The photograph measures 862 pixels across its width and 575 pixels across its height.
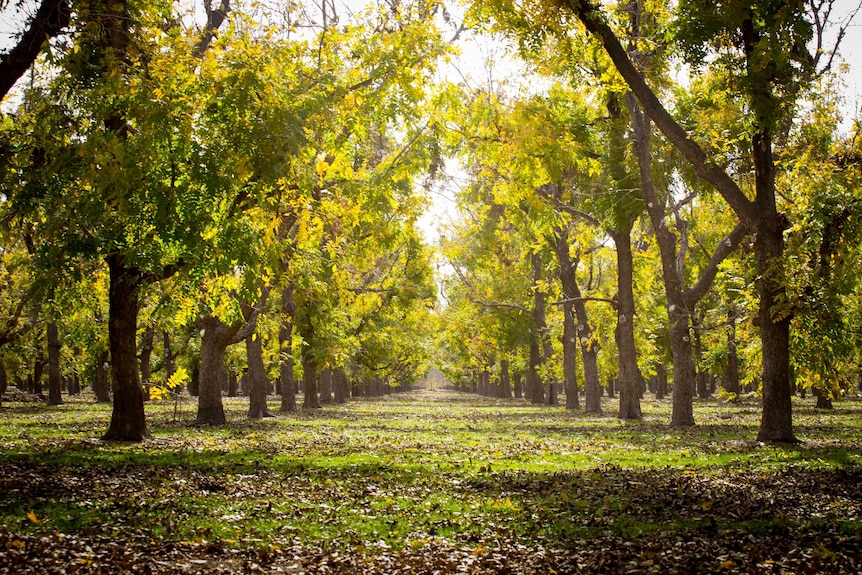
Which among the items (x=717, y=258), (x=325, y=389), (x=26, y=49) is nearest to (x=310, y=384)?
(x=325, y=389)

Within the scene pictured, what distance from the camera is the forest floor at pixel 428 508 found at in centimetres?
783

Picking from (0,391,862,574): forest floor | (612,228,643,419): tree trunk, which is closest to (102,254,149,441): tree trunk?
(0,391,862,574): forest floor

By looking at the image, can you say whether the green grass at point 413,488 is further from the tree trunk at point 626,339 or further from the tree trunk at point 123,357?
the tree trunk at point 626,339

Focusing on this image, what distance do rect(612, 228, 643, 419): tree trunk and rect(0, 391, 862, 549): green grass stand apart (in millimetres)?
9228

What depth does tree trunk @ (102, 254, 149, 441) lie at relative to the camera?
1806 centimetres

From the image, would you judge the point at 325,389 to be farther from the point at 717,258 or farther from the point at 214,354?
the point at 717,258

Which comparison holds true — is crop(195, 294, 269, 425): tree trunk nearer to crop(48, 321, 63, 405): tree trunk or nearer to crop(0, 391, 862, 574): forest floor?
crop(0, 391, 862, 574): forest floor

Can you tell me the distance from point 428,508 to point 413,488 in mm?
1701

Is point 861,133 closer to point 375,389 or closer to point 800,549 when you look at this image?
point 800,549

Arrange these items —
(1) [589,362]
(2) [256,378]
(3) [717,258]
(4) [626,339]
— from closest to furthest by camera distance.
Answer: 1. (3) [717,258]
2. (4) [626,339]
3. (2) [256,378]
4. (1) [589,362]

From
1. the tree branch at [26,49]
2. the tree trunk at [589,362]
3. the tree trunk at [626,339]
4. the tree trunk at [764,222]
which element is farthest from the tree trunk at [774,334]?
the tree trunk at [589,362]

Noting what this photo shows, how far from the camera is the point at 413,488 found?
41.0 feet

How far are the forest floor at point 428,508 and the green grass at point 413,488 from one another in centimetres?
4

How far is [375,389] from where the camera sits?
93.1m
